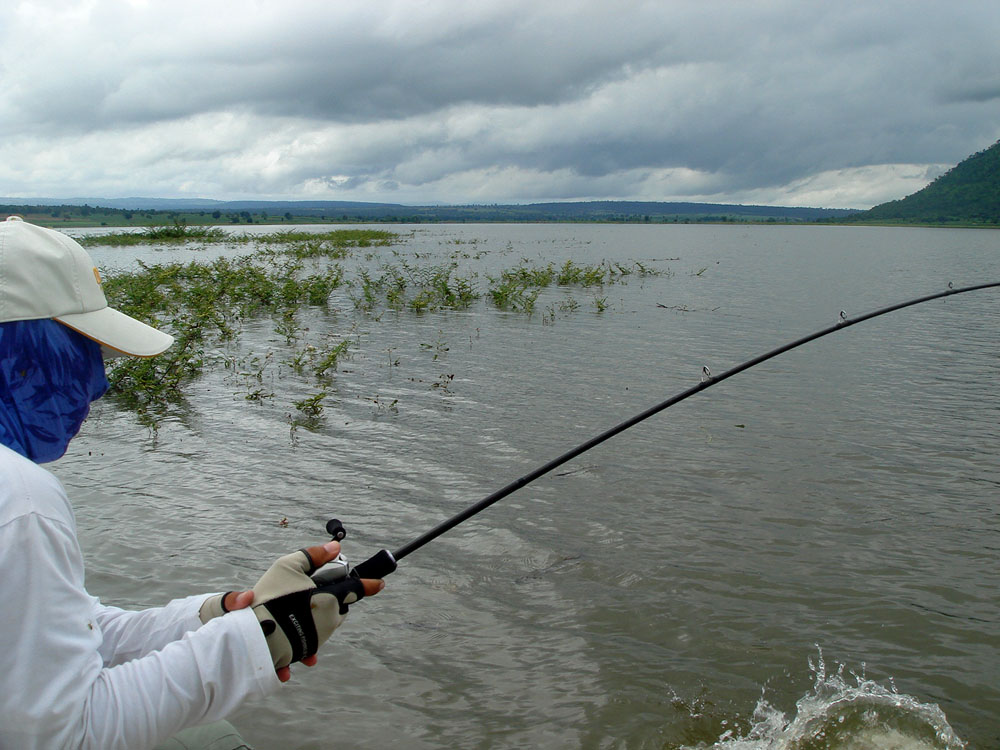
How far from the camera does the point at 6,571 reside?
5.29 feet

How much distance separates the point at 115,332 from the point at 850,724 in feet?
13.8

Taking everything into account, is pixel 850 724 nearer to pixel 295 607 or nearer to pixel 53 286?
pixel 295 607

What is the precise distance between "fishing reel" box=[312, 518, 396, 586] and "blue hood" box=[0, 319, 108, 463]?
816mm

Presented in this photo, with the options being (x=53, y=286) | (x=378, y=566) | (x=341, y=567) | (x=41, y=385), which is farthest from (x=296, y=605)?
(x=53, y=286)

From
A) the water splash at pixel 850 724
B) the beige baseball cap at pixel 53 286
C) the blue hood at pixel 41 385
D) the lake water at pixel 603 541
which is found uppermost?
the beige baseball cap at pixel 53 286

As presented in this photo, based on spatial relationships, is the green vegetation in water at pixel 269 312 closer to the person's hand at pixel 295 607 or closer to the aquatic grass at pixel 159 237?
the person's hand at pixel 295 607

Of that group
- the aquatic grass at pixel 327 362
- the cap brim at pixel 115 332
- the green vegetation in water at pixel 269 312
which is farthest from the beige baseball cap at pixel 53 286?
the aquatic grass at pixel 327 362

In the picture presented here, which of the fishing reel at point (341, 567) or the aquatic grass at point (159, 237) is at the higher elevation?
the aquatic grass at point (159, 237)

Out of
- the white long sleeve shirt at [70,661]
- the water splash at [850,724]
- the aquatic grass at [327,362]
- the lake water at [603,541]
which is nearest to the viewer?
the white long sleeve shirt at [70,661]

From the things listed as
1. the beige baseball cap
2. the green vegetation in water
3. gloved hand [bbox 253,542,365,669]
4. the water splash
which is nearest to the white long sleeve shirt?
gloved hand [bbox 253,542,365,669]

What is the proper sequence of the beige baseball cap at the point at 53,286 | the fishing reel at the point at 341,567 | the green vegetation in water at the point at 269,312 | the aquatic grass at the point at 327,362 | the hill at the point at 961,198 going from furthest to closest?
the hill at the point at 961,198 < the aquatic grass at the point at 327,362 < the green vegetation in water at the point at 269,312 < the fishing reel at the point at 341,567 < the beige baseball cap at the point at 53,286

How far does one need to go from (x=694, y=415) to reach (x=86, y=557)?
7.18 meters

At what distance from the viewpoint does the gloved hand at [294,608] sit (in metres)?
2.14

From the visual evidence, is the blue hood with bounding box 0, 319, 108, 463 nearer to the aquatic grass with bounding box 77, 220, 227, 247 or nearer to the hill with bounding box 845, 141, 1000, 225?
the aquatic grass with bounding box 77, 220, 227, 247
